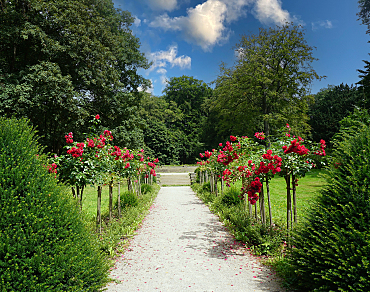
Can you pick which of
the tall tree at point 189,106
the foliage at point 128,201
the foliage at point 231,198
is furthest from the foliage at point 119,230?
the tall tree at point 189,106

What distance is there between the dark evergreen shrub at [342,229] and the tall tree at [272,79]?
20292 mm

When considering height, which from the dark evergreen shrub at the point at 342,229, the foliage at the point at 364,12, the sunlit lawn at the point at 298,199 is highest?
the foliage at the point at 364,12

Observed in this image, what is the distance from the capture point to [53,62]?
1456 cm

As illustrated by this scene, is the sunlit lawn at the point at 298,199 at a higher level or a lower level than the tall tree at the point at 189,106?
lower

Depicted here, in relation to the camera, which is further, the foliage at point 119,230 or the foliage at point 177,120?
the foliage at point 177,120

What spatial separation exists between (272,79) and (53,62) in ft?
61.8

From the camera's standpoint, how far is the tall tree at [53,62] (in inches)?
496

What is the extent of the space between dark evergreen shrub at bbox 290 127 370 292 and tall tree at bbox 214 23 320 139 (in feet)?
66.6

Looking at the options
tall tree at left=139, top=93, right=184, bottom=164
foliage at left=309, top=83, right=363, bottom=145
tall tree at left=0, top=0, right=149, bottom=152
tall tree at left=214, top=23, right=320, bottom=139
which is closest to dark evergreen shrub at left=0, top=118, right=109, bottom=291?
tall tree at left=0, top=0, right=149, bottom=152

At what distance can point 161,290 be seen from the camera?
3438 millimetres

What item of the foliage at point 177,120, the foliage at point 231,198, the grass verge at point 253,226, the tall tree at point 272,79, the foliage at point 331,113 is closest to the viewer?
the grass verge at point 253,226

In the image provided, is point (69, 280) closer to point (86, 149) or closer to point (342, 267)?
point (342, 267)

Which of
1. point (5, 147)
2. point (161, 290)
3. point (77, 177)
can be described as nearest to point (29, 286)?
point (5, 147)

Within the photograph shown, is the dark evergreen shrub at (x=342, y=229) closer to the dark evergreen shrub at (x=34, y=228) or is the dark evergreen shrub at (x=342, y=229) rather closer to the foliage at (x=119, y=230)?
the dark evergreen shrub at (x=34, y=228)
